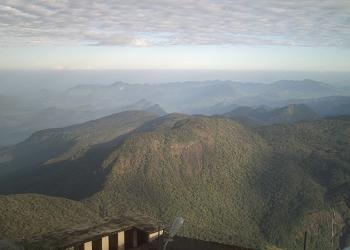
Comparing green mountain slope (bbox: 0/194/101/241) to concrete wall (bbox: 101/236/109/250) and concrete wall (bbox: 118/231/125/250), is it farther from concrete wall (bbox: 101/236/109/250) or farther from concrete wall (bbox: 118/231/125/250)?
concrete wall (bbox: 101/236/109/250)

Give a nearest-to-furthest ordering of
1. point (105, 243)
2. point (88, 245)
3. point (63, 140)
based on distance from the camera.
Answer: point (88, 245) → point (105, 243) → point (63, 140)

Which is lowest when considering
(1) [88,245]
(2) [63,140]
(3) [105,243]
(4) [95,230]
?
(2) [63,140]

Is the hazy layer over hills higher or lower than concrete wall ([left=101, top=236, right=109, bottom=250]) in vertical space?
lower

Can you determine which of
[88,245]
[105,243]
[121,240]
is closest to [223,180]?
[121,240]

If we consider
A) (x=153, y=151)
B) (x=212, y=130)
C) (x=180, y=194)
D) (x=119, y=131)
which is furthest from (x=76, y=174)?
(x=119, y=131)

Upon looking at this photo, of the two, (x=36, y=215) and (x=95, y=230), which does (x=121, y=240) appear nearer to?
(x=95, y=230)

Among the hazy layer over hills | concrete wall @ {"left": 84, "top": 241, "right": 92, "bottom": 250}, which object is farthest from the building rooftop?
the hazy layer over hills

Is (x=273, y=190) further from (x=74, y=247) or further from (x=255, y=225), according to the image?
(x=74, y=247)

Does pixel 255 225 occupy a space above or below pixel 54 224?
below
